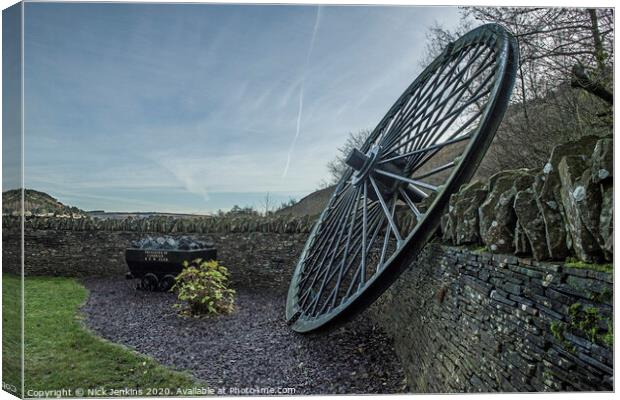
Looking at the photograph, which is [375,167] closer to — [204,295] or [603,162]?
[204,295]

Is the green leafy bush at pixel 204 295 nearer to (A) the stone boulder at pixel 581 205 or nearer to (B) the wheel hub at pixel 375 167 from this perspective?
(B) the wheel hub at pixel 375 167

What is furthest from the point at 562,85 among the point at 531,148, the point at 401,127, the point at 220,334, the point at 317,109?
the point at 220,334

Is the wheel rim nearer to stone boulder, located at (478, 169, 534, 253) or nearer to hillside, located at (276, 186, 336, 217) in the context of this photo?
hillside, located at (276, 186, 336, 217)

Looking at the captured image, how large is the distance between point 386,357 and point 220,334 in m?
2.26

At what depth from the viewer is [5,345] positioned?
14.4ft

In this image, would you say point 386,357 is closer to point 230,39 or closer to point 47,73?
point 230,39

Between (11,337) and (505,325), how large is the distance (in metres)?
4.39

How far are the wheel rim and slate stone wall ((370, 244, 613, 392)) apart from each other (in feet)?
1.78

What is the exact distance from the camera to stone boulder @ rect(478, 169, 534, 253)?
321 cm

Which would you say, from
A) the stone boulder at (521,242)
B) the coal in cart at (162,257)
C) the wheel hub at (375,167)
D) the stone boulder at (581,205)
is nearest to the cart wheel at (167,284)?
the coal in cart at (162,257)

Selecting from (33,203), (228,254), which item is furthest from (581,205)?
(228,254)

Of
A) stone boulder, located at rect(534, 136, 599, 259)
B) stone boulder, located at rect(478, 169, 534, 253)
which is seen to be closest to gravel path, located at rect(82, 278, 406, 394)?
stone boulder, located at rect(478, 169, 534, 253)

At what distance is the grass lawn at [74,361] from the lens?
174 inches

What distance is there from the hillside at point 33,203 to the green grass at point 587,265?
4.71 m
